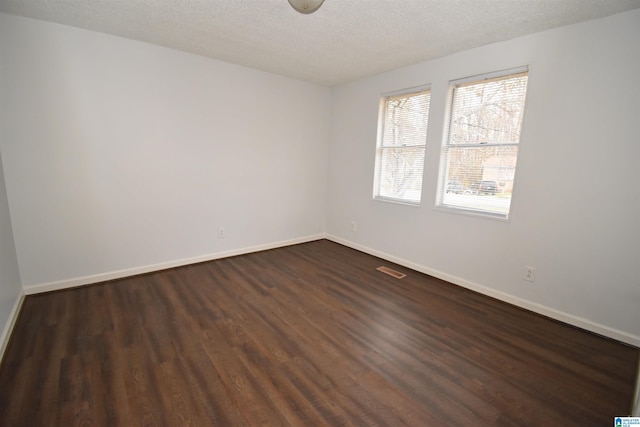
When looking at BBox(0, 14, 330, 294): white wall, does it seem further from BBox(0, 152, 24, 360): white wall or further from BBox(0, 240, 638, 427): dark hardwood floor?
BBox(0, 240, 638, 427): dark hardwood floor

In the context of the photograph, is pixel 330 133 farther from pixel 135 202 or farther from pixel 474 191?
pixel 135 202

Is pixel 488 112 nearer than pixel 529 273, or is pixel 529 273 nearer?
pixel 529 273

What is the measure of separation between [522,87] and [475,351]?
2432 millimetres

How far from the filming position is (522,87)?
2699 mm

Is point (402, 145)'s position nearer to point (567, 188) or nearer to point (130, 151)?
point (567, 188)

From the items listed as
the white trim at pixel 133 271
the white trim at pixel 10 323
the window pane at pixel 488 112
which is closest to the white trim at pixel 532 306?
the window pane at pixel 488 112

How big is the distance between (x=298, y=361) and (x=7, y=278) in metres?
2.45

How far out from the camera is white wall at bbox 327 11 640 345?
7.22ft

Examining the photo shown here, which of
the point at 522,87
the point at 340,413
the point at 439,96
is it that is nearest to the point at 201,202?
the point at 340,413

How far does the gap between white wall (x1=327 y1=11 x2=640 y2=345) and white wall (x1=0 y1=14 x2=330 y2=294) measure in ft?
7.57

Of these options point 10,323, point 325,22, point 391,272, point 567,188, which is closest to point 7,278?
point 10,323

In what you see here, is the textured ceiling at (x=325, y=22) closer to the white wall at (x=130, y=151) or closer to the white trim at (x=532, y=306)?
the white wall at (x=130, y=151)

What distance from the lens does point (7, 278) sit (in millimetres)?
2291

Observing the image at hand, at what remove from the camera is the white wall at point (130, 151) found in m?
2.61
